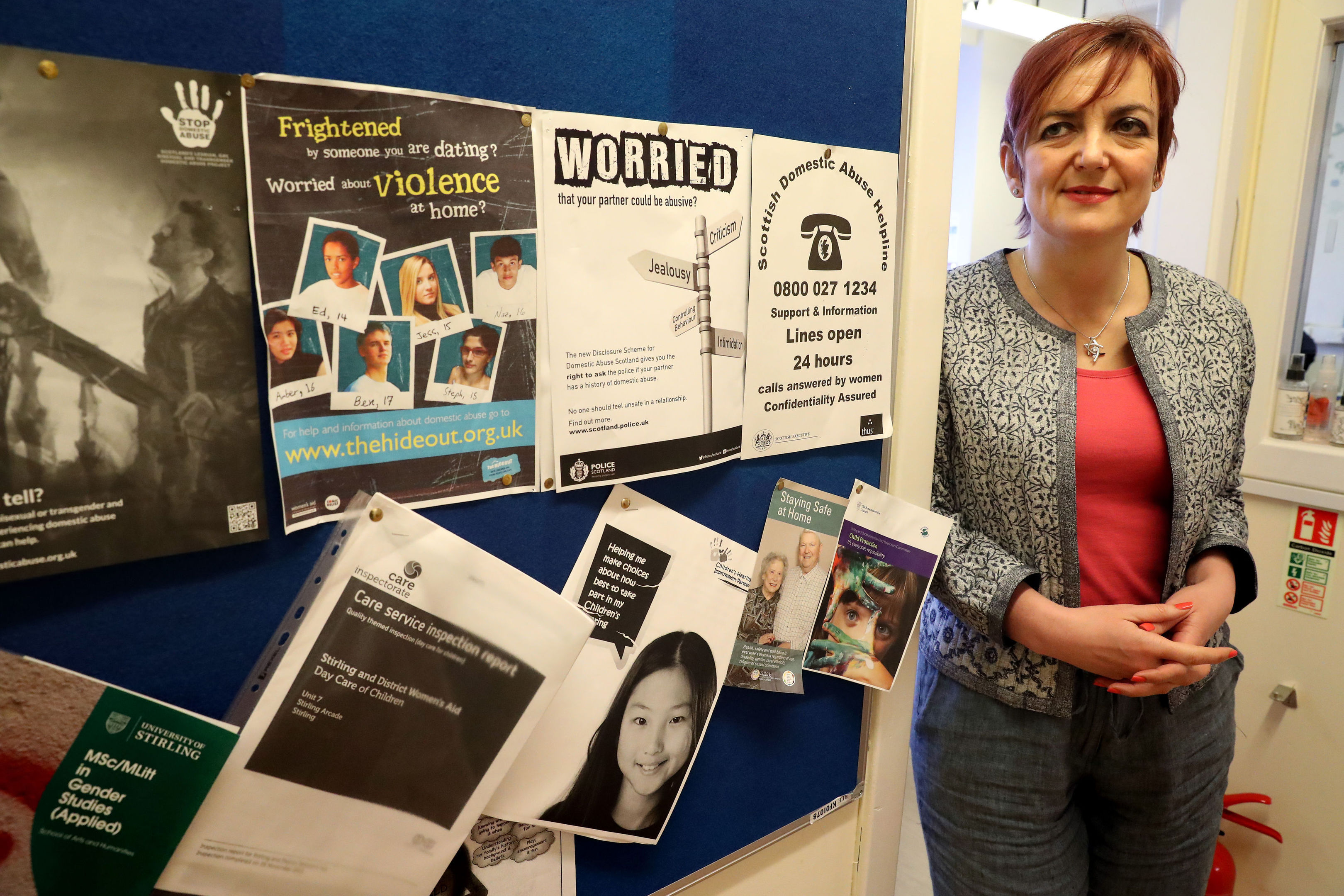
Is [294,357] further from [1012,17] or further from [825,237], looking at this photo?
[1012,17]

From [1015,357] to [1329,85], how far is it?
1350mm

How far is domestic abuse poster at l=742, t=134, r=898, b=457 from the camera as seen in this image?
0.77 m

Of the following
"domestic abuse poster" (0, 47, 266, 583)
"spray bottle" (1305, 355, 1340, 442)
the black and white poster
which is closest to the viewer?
"domestic abuse poster" (0, 47, 266, 583)

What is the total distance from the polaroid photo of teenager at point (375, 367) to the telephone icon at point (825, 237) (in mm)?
411

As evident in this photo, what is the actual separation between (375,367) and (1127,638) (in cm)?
82

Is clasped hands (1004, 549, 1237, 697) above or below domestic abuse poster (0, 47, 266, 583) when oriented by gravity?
below

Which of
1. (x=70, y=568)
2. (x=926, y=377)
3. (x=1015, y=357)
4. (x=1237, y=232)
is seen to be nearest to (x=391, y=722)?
(x=70, y=568)

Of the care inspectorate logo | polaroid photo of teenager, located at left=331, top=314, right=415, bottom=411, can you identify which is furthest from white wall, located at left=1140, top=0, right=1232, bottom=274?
the care inspectorate logo

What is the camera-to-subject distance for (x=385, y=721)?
602 mm

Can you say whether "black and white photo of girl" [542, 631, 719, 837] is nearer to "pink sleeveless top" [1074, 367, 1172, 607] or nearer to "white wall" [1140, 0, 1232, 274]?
"pink sleeveless top" [1074, 367, 1172, 607]

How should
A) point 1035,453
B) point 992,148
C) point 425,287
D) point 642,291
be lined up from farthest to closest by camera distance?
point 992,148, point 1035,453, point 642,291, point 425,287

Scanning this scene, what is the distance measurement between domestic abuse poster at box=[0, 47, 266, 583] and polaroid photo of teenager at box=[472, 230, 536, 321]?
15 cm

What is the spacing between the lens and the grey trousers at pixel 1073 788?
0.97 metres

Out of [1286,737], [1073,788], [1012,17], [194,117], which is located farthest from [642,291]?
[1286,737]
